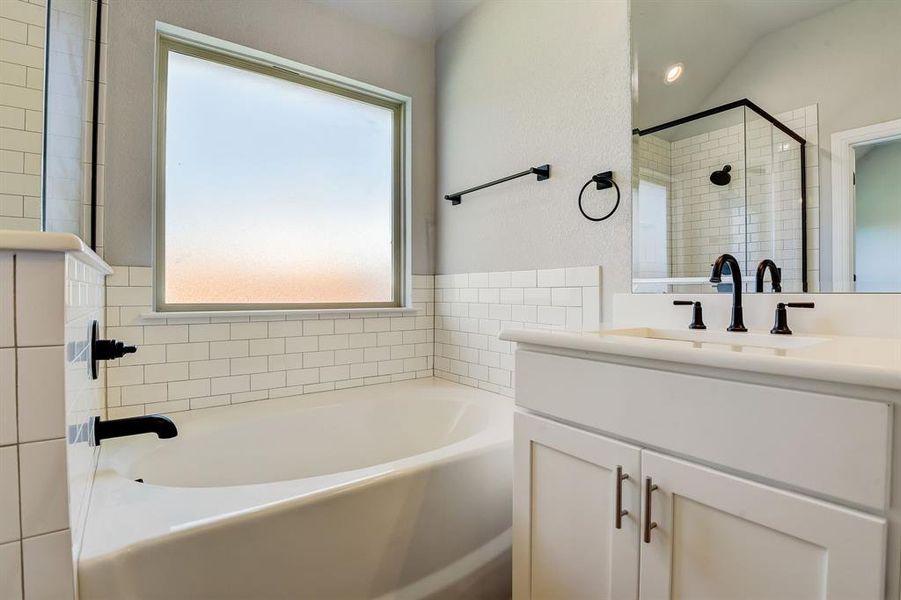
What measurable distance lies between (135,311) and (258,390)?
61cm

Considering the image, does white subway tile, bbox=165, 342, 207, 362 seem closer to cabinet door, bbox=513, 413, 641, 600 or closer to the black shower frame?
cabinet door, bbox=513, 413, 641, 600

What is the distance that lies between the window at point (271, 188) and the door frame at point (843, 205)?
198 cm

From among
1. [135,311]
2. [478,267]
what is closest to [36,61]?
[135,311]

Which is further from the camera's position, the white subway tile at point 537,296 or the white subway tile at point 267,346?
the white subway tile at point 267,346

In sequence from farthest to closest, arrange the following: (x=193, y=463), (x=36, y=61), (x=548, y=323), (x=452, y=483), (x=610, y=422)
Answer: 1. (x=548, y=323)
2. (x=193, y=463)
3. (x=452, y=483)
4. (x=36, y=61)
5. (x=610, y=422)

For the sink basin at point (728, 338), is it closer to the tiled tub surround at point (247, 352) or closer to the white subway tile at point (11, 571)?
the white subway tile at point (11, 571)

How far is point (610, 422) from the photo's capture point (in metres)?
0.97

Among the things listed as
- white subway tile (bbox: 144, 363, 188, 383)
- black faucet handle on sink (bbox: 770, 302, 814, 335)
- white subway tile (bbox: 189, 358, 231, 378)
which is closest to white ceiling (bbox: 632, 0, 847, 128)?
black faucet handle on sink (bbox: 770, 302, 814, 335)

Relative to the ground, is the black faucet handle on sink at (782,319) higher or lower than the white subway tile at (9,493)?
higher

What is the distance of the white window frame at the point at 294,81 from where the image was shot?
191cm

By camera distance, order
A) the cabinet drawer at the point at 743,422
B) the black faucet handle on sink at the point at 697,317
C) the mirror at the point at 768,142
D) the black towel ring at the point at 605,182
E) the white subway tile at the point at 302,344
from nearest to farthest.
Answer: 1. the cabinet drawer at the point at 743,422
2. the mirror at the point at 768,142
3. the black faucet handle on sink at the point at 697,317
4. the black towel ring at the point at 605,182
5. the white subway tile at the point at 302,344

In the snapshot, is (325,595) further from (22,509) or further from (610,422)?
(610,422)

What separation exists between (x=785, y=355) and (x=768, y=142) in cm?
86

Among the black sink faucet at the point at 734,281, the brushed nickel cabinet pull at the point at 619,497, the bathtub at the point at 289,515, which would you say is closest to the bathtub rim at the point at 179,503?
the bathtub at the point at 289,515
